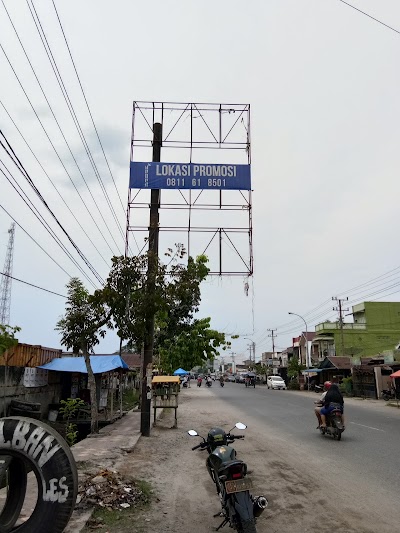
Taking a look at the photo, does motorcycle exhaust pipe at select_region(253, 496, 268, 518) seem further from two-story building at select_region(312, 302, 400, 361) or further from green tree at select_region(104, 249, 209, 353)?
two-story building at select_region(312, 302, 400, 361)

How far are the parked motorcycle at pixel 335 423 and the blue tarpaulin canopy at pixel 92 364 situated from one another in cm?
829

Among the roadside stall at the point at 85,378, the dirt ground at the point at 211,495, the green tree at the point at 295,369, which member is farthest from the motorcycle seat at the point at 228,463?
the green tree at the point at 295,369

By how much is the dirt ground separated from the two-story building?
4836 centimetres

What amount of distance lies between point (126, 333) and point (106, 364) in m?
4.90

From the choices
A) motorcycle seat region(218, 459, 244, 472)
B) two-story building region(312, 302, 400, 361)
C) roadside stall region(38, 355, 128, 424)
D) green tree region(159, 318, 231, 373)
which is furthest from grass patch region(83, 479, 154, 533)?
two-story building region(312, 302, 400, 361)

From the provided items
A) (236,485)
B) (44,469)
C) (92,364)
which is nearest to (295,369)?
(92,364)

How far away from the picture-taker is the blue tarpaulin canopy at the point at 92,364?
17.5 metres

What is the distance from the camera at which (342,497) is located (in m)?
6.56

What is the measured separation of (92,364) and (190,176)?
8346 mm

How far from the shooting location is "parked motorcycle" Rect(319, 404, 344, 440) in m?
12.1

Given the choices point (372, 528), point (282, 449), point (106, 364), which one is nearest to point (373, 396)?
point (106, 364)

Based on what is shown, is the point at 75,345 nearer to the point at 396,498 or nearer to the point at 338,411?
the point at 338,411

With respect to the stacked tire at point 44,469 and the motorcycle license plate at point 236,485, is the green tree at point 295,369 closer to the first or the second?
the motorcycle license plate at point 236,485

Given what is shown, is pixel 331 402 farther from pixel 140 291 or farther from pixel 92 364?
pixel 92 364
